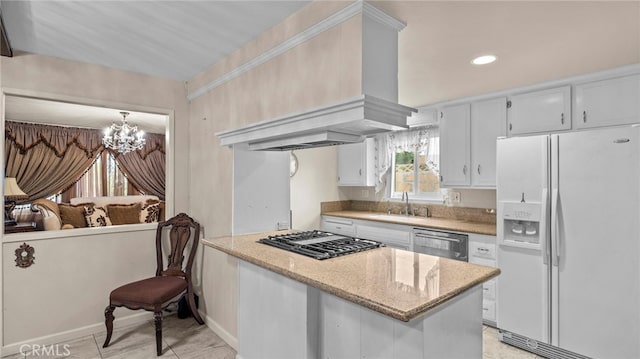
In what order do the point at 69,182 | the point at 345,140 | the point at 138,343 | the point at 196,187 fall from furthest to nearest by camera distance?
the point at 69,182, the point at 196,187, the point at 138,343, the point at 345,140

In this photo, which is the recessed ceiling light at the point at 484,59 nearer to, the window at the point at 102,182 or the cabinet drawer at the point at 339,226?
the cabinet drawer at the point at 339,226

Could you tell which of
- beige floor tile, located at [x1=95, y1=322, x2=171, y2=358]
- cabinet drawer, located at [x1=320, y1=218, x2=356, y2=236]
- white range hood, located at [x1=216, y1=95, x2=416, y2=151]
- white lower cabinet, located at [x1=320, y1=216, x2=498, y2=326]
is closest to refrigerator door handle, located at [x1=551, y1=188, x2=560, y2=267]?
white lower cabinet, located at [x1=320, y1=216, x2=498, y2=326]

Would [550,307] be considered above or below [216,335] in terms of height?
above

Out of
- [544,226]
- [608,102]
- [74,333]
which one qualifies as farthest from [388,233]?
[74,333]

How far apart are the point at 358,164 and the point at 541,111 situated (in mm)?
2199

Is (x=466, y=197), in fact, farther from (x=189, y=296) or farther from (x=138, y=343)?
(x=138, y=343)

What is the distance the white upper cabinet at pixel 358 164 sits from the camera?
449cm

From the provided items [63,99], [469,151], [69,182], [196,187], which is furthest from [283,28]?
[69,182]

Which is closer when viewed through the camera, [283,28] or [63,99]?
[283,28]

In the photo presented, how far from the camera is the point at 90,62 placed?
9.56 feet

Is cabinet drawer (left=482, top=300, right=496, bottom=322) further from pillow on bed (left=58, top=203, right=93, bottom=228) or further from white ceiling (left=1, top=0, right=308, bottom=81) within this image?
pillow on bed (left=58, top=203, right=93, bottom=228)

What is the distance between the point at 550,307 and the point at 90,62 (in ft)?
14.3

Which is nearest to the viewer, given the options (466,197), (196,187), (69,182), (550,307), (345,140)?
(345,140)

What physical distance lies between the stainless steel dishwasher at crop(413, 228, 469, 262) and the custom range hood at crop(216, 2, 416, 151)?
72.5 inches
